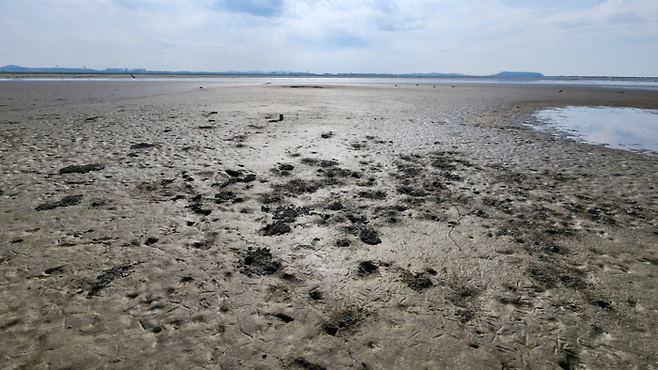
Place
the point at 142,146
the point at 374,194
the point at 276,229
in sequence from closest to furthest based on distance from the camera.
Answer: the point at 276,229 → the point at 374,194 → the point at 142,146

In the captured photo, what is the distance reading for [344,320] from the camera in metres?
2.73

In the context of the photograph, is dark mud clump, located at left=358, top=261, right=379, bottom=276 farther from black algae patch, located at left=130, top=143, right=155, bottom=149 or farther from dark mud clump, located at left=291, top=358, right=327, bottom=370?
black algae patch, located at left=130, top=143, right=155, bottom=149

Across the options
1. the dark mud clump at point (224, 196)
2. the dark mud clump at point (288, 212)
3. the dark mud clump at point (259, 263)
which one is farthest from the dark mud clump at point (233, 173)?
the dark mud clump at point (259, 263)

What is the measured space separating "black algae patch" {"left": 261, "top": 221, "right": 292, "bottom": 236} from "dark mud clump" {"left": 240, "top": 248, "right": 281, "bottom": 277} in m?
0.40

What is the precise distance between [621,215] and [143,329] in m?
6.34

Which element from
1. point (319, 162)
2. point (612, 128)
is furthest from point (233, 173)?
point (612, 128)

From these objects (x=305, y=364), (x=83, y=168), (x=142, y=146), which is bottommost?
(x=305, y=364)

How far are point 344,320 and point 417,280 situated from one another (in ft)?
3.19

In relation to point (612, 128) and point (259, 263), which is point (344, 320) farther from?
point (612, 128)

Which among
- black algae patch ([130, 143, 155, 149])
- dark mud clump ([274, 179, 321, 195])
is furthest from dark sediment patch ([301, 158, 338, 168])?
black algae patch ([130, 143, 155, 149])

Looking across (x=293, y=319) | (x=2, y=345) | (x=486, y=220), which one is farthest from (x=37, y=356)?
(x=486, y=220)

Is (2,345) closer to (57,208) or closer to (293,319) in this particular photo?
(293,319)

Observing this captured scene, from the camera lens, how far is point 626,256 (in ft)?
12.4

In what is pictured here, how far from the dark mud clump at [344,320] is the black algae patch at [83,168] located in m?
5.84
